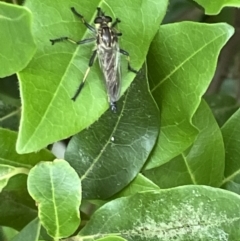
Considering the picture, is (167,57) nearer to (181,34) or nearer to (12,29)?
(181,34)

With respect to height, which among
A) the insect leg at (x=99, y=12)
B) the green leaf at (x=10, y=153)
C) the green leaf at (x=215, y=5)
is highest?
the green leaf at (x=215, y=5)

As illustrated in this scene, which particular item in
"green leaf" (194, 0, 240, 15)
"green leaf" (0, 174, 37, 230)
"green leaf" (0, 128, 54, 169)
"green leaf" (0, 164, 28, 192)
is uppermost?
"green leaf" (194, 0, 240, 15)

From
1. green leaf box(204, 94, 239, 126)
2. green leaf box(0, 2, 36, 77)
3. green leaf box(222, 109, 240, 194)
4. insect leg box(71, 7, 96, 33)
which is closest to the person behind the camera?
green leaf box(0, 2, 36, 77)

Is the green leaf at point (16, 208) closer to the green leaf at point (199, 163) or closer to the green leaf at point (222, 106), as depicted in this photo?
the green leaf at point (199, 163)

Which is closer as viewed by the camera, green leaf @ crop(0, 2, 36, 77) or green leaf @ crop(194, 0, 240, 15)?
green leaf @ crop(0, 2, 36, 77)

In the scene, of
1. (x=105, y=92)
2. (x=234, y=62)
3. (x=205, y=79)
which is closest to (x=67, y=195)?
(x=105, y=92)

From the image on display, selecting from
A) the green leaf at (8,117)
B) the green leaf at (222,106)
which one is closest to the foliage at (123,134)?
the green leaf at (8,117)

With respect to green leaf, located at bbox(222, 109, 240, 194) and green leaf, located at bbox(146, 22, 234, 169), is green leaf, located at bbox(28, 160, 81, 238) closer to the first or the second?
green leaf, located at bbox(146, 22, 234, 169)

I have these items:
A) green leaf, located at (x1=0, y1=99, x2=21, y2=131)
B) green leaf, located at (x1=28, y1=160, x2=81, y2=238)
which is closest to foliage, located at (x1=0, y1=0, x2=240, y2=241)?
green leaf, located at (x1=28, y1=160, x2=81, y2=238)
